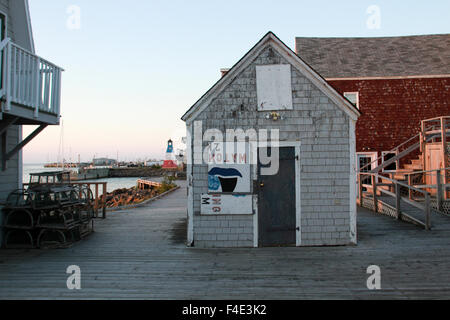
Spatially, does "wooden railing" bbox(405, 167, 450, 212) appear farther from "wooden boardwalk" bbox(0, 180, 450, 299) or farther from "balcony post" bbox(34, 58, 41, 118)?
"balcony post" bbox(34, 58, 41, 118)

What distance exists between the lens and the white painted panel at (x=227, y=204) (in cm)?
808

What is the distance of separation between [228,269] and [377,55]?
18.1 meters

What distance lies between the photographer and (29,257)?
7426 mm

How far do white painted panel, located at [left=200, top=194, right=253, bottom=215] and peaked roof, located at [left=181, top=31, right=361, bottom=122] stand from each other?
192 centimetres

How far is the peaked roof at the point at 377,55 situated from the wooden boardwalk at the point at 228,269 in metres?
11.4

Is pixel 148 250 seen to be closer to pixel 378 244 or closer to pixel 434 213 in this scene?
pixel 378 244

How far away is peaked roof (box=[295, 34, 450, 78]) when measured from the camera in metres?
18.6

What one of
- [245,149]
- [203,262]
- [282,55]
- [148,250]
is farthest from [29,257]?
[282,55]

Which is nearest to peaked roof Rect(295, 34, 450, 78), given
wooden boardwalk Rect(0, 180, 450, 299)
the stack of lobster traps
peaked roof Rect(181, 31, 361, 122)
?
peaked roof Rect(181, 31, 361, 122)

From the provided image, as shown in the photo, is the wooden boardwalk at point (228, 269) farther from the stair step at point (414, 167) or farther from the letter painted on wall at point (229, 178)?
the stair step at point (414, 167)

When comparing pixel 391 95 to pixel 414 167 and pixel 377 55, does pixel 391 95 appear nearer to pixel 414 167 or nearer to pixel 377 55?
pixel 377 55

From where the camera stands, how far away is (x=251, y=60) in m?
8.23
